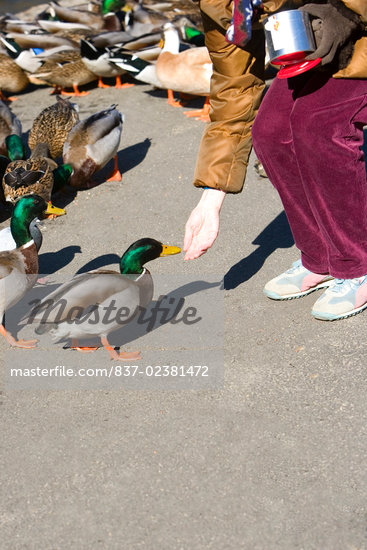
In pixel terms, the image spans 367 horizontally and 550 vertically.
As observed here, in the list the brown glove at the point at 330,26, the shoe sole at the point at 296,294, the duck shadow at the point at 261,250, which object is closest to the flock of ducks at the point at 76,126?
the duck shadow at the point at 261,250

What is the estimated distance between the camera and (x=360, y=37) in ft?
10.4

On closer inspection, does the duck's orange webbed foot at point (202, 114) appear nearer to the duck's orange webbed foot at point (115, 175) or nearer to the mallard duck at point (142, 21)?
the duck's orange webbed foot at point (115, 175)

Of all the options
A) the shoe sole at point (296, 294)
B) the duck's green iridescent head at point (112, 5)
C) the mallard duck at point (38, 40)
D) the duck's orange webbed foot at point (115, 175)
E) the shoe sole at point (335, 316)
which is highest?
the shoe sole at point (335, 316)

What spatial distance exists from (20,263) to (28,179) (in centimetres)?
143

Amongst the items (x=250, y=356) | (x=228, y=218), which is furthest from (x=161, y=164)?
(x=250, y=356)

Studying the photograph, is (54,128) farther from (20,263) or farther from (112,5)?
(112,5)

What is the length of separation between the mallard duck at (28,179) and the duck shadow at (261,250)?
1383 millimetres

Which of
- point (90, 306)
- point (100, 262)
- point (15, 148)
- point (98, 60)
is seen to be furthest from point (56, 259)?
point (98, 60)

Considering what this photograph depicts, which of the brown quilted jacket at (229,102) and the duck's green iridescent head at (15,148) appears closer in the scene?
the brown quilted jacket at (229,102)

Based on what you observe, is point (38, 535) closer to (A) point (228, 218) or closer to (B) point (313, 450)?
(B) point (313, 450)

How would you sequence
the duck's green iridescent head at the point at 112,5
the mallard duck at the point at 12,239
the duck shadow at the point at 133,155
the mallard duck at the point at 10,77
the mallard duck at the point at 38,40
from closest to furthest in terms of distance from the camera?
the mallard duck at the point at 12,239
the duck shadow at the point at 133,155
the mallard duck at the point at 10,77
the mallard duck at the point at 38,40
the duck's green iridescent head at the point at 112,5

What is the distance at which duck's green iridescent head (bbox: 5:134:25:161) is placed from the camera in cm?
612

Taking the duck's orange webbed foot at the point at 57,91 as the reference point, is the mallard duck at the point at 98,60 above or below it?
above

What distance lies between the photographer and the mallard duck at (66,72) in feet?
26.6
